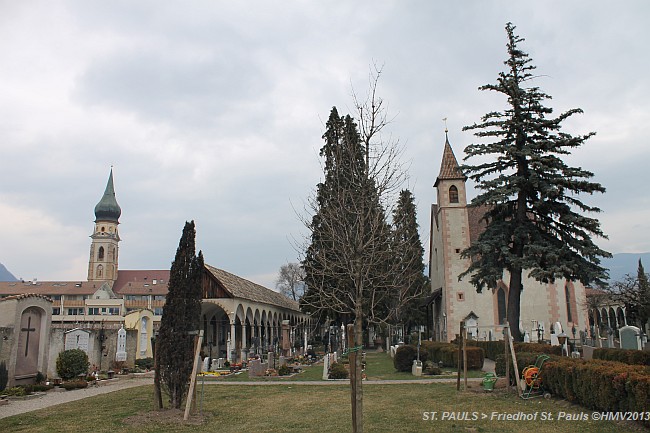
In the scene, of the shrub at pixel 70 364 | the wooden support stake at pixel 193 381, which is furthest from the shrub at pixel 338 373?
the shrub at pixel 70 364

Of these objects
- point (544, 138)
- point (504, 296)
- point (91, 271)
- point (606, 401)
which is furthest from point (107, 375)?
point (91, 271)

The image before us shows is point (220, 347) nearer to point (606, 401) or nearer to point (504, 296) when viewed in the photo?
point (504, 296)

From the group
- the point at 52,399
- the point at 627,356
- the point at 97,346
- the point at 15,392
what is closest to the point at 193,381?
the point at 52,399

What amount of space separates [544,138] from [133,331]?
24.7 m

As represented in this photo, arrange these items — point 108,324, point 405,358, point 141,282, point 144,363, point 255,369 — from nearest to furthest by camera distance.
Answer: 1. point 405,358
2. point 255,369
3. point 144,363
4. point 108,324
5. point 141,282

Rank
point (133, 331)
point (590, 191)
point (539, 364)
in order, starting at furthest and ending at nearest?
point (133, 331) → point (590, 191) → point (539, 364)

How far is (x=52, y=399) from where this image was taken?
16344 millimetres

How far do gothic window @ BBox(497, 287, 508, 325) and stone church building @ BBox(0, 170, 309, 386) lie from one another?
52.8 feet

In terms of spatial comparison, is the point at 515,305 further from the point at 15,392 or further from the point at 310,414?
the point at 15,392

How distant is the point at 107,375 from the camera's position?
23859mm

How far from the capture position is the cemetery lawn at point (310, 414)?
10.2 metres

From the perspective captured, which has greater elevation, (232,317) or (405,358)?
(232,317)

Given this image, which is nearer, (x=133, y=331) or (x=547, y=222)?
(x=547, y=222)

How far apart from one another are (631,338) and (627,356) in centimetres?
623
